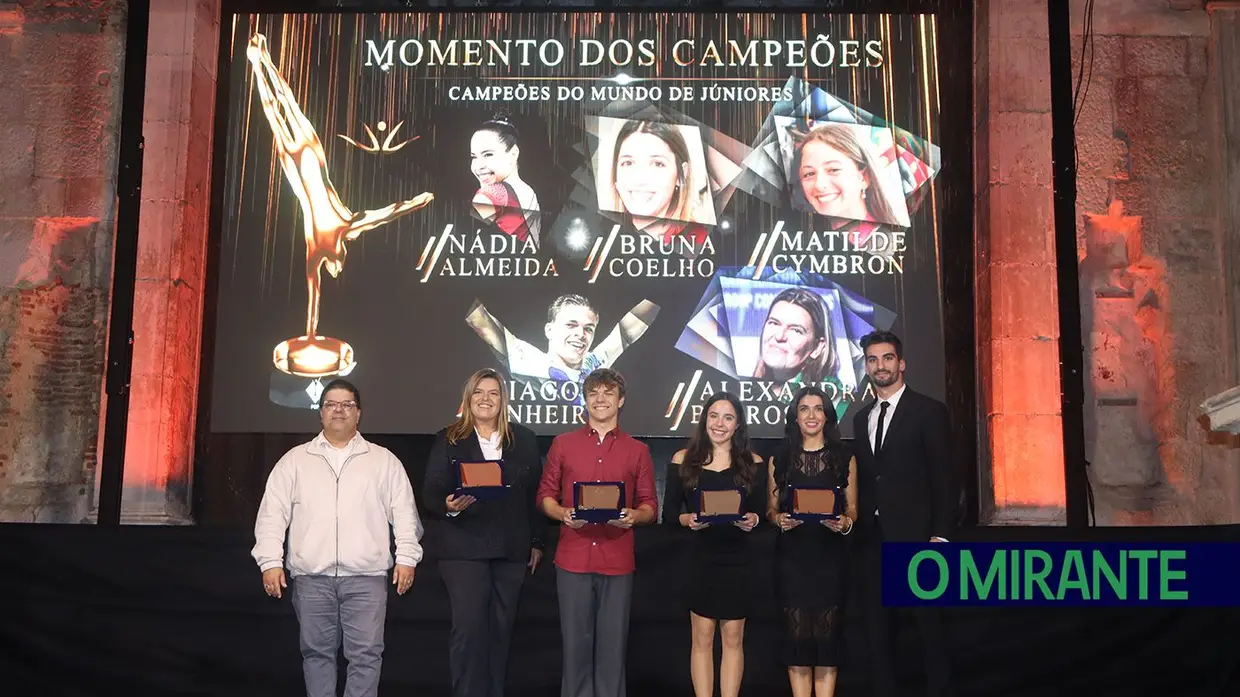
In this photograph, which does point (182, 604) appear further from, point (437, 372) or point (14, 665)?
point (437, 372)

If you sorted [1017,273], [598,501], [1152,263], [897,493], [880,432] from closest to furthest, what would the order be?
[598,501] → [897,493] → [880,432] → [1017,273] → [1152,263]

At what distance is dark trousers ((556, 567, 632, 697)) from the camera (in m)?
5.45

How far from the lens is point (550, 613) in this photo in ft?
19.5

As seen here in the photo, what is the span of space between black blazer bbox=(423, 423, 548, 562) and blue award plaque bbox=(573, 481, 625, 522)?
371mm

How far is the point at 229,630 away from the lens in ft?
19.5

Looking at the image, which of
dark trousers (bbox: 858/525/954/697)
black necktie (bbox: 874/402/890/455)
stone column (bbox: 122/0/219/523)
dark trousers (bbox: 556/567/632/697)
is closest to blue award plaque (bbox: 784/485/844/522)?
dark trousers (bbox: 858/525/954/697)

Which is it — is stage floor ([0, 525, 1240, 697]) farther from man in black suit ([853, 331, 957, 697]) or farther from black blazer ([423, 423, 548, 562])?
black blazer ([423, 423, 548, 562])

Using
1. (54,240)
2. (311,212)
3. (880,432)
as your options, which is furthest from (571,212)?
(880,432)

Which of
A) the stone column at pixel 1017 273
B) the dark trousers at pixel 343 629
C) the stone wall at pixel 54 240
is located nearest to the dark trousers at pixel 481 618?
the dark trousers at pixel 343 629

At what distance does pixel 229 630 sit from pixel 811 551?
8.79 feet

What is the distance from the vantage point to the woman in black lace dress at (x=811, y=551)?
547 cm

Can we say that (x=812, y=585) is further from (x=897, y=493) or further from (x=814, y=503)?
(x=897, y=493)

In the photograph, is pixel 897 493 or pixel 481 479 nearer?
pixel 481 479

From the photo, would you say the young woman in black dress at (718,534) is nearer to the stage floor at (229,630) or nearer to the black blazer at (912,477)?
the stage floor at (229,630)
